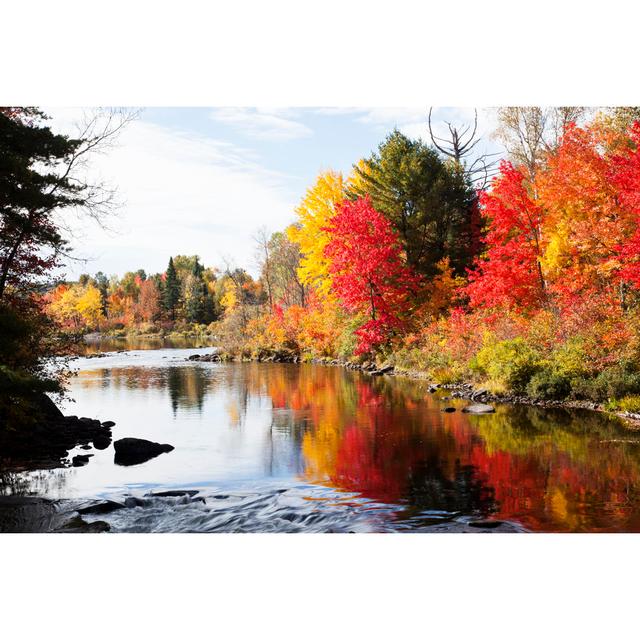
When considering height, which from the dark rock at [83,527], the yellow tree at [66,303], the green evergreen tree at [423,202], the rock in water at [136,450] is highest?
the green evergreen tree at [423,202]

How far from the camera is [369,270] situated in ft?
73.9

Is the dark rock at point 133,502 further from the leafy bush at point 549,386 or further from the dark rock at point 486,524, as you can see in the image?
the leafy bush at point 549,386

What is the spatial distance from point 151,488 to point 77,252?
17.6 ft

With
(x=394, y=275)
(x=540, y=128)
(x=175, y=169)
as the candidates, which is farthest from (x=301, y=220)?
(x=175, y=169)

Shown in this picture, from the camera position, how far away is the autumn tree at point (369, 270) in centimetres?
2253

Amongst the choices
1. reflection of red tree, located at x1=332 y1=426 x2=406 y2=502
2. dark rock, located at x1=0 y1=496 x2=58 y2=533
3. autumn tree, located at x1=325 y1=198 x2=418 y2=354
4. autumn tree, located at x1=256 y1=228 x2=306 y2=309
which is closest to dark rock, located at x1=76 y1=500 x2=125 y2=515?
dark rock, located at x1=0 y1=496 x2=58 y2=533

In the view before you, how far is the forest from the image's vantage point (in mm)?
11273

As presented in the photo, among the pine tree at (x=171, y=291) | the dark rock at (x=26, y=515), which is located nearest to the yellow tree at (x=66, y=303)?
the dark rock at (x=26, y=515)

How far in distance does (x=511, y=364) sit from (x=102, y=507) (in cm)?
984

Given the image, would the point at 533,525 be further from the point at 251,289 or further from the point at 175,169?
the point at 251,289

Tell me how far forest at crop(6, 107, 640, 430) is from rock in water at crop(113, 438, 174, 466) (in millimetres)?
1905

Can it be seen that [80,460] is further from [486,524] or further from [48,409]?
[486,524]

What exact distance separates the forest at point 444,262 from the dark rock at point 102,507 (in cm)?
152

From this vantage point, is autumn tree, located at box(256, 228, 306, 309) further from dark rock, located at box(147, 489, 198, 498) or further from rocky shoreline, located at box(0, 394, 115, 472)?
dark rock, located at box(147, 489, 198, 498)
